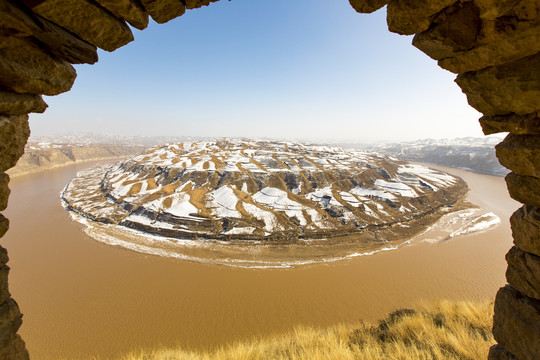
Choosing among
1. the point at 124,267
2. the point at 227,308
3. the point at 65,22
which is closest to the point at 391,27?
the point at 65,22

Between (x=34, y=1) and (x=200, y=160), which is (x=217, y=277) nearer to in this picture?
(x=34, y=1)

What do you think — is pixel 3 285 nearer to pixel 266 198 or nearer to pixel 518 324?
pixel 518 324

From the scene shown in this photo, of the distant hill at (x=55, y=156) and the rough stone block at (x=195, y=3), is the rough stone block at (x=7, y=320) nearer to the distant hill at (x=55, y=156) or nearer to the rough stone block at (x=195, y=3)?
the rough stone block at (x=195, y=3)

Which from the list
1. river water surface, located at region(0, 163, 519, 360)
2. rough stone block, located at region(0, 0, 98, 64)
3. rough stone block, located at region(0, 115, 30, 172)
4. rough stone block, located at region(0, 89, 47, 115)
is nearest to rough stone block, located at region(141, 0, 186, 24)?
rough stone block, located at region(0, 0, 98, 64)

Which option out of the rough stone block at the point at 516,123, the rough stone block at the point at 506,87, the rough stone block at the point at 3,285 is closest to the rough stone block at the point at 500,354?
the rough stone block at the point at 516,123

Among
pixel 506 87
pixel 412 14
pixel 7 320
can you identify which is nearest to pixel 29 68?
pixel 7 320

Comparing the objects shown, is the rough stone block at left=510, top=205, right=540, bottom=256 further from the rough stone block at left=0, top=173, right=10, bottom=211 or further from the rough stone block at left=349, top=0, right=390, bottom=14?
the rough stone block at left=0, top=173, right=10, bottom=211
